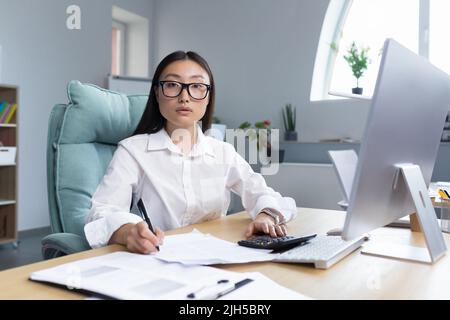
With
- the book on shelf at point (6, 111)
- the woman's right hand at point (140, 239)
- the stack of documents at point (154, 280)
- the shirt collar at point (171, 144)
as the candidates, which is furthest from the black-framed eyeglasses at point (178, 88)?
the book on shelf at point (6, 111)

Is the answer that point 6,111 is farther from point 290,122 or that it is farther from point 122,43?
point 290,122

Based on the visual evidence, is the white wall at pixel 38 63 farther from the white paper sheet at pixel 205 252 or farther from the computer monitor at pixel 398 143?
the computer monitor at pixel 398 143

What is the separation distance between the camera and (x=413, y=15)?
3.60m

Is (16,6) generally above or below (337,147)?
above

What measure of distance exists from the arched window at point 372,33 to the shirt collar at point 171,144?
7.66 feet

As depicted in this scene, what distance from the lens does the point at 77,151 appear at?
131cm

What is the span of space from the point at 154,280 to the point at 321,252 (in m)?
0.35

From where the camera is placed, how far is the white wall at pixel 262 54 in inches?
151

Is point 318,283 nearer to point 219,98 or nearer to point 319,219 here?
point 319,219

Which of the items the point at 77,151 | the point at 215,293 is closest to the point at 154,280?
the point at 215,293

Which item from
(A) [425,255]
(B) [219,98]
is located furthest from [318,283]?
(B) [219,98]

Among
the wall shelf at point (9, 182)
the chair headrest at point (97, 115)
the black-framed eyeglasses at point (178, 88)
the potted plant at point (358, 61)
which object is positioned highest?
the potted plant at point (358, 61)

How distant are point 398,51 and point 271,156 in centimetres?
312

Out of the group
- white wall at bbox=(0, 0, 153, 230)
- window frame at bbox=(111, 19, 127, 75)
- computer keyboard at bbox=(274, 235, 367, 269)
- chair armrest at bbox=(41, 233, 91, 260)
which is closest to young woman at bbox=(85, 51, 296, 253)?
chair armrest at bbox=(41, 233, 91, 260)
